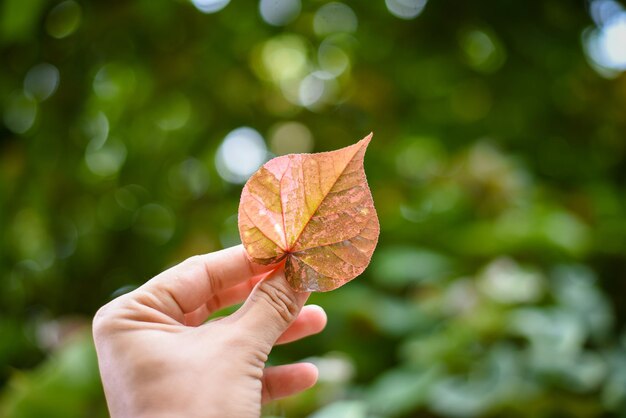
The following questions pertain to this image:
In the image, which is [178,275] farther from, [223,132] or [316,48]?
[316,48]

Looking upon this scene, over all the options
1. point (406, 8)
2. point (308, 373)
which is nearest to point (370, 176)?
point (406, 8)

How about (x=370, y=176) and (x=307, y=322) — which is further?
(x=370, y=176)

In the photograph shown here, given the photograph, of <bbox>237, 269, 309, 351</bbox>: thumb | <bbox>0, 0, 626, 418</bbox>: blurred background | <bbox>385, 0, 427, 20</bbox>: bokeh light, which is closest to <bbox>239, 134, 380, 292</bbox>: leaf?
<bbox>237, 269, 309, 351</bbox>: thumb

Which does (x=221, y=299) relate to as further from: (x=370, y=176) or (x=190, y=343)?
(x=370, y=176)

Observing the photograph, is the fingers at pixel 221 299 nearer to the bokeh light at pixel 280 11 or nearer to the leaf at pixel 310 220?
the leaf at pixel 310 220

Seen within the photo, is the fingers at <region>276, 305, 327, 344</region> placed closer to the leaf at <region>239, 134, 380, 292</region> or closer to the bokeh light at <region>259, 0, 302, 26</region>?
the leaf at <region>239, 134, 380, 292</region>

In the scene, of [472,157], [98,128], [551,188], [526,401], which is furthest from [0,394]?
[551,188]

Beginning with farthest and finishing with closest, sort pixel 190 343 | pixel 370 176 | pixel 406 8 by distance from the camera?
1. pixel 370 176
2. pixel 406 8
3. pixel 190 343
